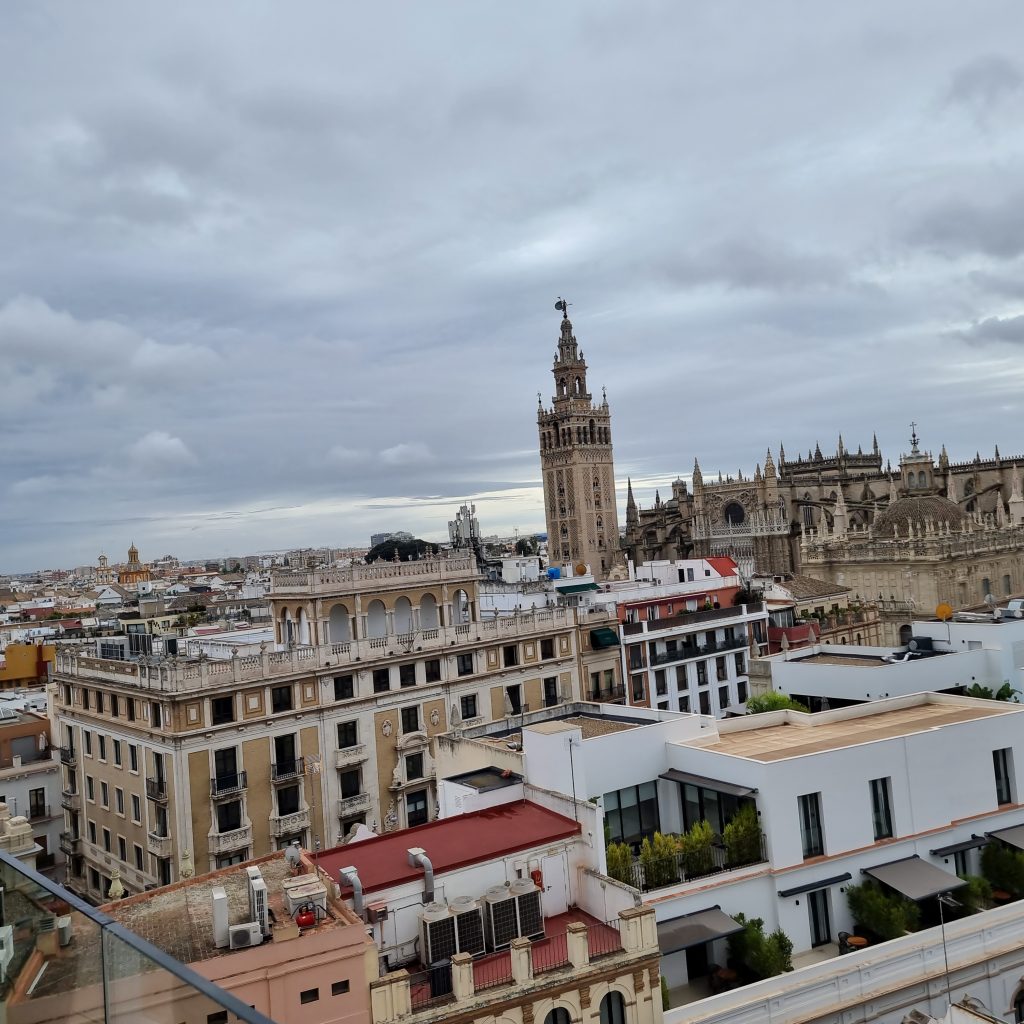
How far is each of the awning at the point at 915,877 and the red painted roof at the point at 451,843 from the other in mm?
7090

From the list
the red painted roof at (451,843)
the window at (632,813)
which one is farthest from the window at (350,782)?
the red painted roof at (451,843)

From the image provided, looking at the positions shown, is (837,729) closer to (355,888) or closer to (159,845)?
(355,888)

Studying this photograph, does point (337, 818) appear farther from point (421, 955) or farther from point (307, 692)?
point (421, 955)

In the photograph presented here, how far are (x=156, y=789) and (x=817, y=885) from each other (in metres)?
21.3

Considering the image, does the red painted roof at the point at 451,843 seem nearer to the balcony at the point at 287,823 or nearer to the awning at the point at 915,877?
the awning at the point at 915,877

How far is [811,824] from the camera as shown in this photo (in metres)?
20.8

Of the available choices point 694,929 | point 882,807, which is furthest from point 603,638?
point 694,929

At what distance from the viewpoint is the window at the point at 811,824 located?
20672mm

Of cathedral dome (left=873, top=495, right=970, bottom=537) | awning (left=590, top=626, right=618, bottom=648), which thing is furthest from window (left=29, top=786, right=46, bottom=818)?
cathedral dome (left=873, top=495, right=970, bottom=537)

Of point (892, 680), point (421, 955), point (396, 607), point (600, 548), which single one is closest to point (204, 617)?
point (600, 548)

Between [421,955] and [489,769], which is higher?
[489,769]

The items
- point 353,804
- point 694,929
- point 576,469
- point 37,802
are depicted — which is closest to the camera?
point 694,929

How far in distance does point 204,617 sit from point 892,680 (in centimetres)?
7759

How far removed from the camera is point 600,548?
12056 centimetres
